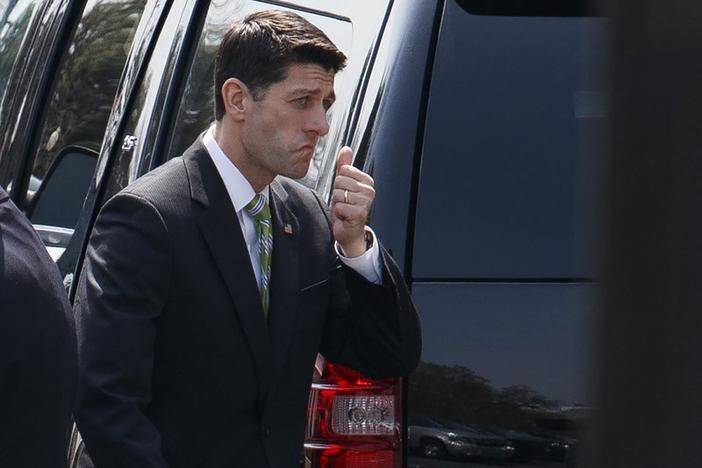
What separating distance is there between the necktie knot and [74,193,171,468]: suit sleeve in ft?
0.76

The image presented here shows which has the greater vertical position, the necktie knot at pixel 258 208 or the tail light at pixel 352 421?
the necktie knot at pixel 258 208

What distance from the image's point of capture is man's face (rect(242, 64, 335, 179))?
10.7ft

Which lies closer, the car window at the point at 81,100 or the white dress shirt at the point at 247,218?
the white dress shirt at the point at 247,218

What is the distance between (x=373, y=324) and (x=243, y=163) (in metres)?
0.42

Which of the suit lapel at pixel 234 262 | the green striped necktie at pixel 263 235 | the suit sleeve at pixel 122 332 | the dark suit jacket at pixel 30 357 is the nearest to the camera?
the dark suit jacket at pixel 30 357

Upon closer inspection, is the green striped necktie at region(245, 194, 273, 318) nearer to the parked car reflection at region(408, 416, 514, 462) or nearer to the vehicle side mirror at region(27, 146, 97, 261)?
the parked car reflection at region(408, 416, 514, 462)

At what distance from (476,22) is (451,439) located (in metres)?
0.89

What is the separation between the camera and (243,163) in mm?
3275

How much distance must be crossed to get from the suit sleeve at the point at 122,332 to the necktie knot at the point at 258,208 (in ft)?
0.76

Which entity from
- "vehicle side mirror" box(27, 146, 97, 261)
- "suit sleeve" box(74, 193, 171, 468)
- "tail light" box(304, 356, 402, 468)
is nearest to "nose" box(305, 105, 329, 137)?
"suit sleeve" box(74, 193, 171, 468)

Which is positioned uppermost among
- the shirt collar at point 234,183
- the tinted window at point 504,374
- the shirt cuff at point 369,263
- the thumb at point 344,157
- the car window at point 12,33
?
the car window at point 12,33

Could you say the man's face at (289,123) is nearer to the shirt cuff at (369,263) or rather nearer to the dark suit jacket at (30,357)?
the shirt cuff at (369,263)

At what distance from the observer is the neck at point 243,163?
327cm

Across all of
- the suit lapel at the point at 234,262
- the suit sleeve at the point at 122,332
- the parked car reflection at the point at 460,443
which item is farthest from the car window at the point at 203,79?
the parked car reflection at the point at 460,443
